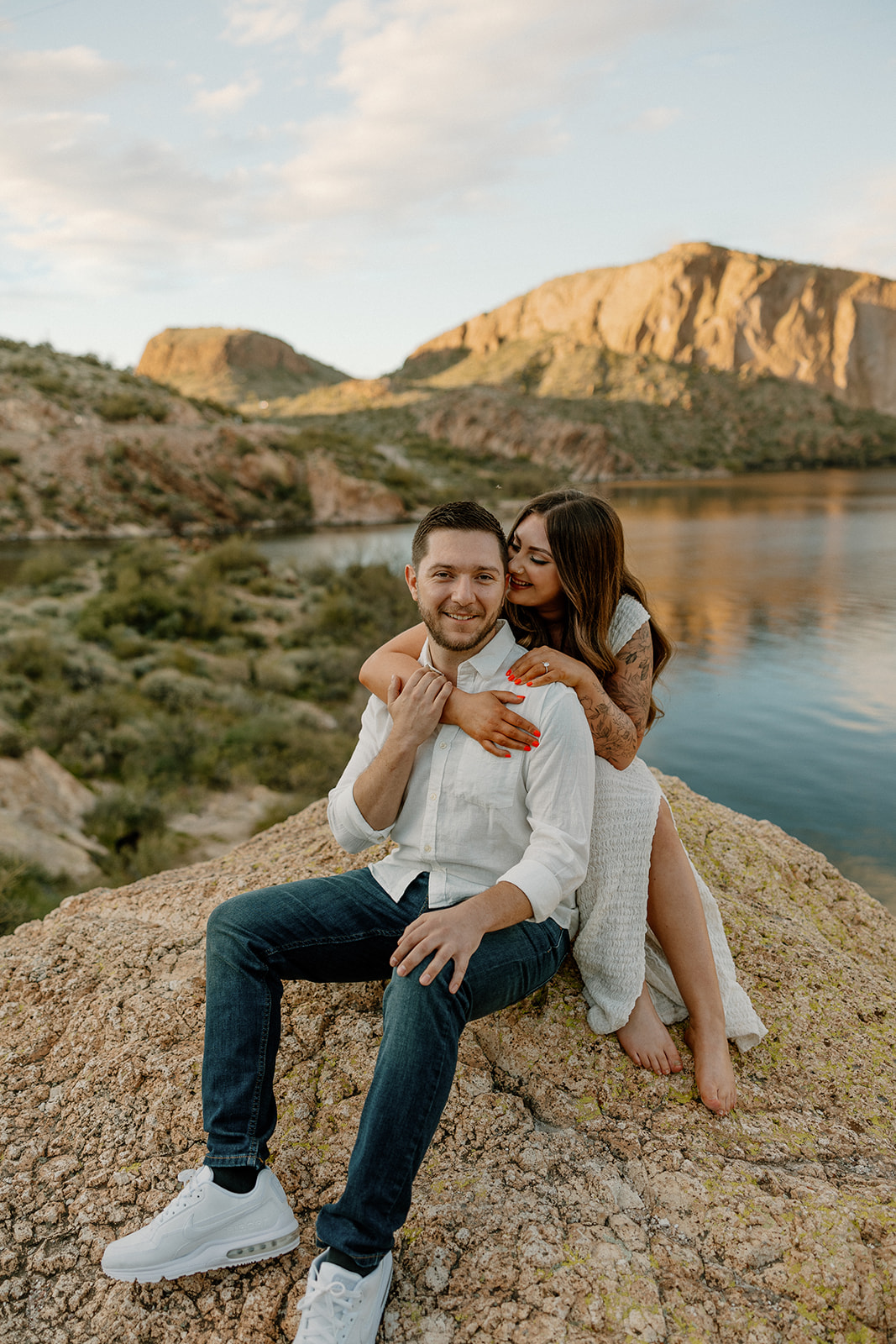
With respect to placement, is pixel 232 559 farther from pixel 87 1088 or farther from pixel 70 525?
pixel 87 1088

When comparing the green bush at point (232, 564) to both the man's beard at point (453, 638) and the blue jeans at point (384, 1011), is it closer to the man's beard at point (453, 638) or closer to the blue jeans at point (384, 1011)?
the man's beard at point (453, 638)

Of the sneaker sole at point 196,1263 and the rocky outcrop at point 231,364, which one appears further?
the rocky outcrop at point 231,364

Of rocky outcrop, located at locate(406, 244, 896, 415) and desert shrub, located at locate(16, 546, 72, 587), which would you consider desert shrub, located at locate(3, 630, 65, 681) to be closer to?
desert shrub, located at locate(16, 546, 72, 587)

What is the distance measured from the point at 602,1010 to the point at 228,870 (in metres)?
1.76

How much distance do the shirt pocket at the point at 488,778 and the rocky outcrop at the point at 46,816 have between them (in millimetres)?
5267

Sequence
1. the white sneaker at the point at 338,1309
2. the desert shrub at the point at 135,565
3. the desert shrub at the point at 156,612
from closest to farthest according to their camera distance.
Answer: the white sneaker at the point at 338,1309 → the desert shrub at the point at 156,612 → the desert shrub at the point at 135,565

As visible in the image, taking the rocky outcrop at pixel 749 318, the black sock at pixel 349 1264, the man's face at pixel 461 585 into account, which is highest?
the rocky outcrop at pixel 749 318

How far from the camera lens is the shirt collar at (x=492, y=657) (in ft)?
7.22

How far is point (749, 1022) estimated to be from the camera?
2.28 meters

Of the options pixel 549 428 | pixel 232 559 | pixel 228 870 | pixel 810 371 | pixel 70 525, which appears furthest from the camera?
pixel 810 371

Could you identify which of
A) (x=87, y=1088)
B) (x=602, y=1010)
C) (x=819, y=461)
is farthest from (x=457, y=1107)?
(x=819, y=461)

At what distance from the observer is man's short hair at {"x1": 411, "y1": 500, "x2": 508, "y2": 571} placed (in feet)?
6.98

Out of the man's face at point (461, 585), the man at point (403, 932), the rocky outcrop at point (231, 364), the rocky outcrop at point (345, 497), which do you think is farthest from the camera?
the rocky outcrop at point (231, 364)

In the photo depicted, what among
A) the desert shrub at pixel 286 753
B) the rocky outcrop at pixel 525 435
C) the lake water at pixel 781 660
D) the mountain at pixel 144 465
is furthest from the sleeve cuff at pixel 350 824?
the rocky outcrop at pixel 525 435
